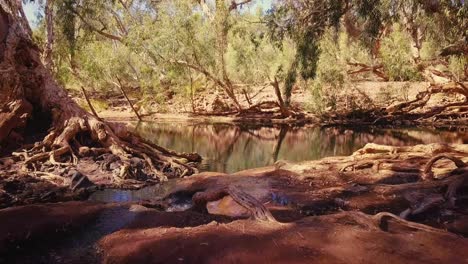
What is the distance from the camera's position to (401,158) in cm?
973

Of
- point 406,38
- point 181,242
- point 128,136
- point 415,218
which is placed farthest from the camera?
point 406,38

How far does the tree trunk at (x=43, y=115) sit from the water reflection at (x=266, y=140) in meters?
2.29

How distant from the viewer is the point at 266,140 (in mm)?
18250

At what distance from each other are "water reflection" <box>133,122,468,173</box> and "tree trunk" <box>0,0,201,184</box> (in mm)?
2293

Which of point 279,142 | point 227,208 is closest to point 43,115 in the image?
point 227,208

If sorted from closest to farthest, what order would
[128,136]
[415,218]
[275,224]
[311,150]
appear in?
[275,224]
[415,218]
[128,136]
[311,150]

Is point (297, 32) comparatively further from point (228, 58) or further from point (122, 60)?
point (122, 60)

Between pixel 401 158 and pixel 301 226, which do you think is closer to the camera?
pixel 301 226

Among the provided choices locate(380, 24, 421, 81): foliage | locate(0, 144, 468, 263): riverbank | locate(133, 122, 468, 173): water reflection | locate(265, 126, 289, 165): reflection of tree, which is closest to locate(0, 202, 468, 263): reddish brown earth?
locate(0, 144, 468, 263): riverbank

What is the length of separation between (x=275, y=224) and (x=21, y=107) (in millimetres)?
7903

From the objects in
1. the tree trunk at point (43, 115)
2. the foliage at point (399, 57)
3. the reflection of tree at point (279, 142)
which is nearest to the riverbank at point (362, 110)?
the foliage at point (399, 57)

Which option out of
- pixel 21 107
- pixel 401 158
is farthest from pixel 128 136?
pixel 401 158

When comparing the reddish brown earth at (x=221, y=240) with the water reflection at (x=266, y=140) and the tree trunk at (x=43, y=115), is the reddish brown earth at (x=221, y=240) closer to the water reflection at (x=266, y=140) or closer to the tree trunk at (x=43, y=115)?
the tree trunk at (x=43, y=115)

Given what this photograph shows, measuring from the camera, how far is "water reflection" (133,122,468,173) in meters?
14.3
